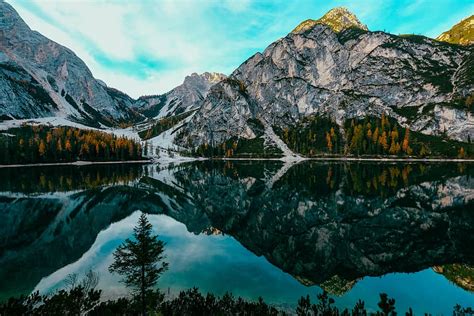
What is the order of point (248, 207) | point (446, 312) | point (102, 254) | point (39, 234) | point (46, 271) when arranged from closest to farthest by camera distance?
1. point (446, 312)
2. point (46, 271)
3. point (102, 254)
4. point (39, 234)
5. point (248, 207)

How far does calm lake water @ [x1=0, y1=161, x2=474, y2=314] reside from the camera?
88.6ft

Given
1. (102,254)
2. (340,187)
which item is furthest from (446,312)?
(340,187)

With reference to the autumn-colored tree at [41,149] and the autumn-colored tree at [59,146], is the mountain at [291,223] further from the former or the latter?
the autumn-colored tree at [59,146]

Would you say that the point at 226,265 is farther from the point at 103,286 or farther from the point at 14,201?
the point at 14,201

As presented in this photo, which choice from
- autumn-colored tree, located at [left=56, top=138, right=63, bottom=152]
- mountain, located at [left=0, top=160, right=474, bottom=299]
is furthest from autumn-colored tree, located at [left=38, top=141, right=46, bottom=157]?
mountain, located at [left=0, top=160, right=474, bottom=299]

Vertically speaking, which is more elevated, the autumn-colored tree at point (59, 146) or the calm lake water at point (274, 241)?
the autumn-colored tree at point (59, 146)

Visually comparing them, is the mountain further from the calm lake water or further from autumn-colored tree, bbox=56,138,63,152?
autumn-colored tree, bbox=56,138,63,152

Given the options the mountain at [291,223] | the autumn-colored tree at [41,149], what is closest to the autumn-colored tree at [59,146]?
the autumn-colored tree at [41,149]

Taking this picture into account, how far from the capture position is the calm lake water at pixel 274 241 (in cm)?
2702

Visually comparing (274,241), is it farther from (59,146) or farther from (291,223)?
(59,146)

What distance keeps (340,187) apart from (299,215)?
34.0m

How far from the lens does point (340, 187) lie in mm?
81938

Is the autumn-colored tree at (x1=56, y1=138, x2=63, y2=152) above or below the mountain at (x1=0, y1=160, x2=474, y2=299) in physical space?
above

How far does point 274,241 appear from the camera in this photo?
1629 inches
